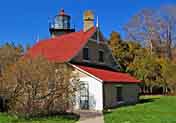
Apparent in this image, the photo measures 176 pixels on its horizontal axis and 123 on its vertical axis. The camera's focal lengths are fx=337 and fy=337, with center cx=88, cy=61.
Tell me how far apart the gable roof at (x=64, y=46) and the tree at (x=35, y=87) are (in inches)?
318

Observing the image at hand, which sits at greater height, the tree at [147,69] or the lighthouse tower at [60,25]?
the lighthouse tower at [60,25]

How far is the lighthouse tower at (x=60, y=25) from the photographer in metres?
40.9

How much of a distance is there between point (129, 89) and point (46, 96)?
45.5 feet

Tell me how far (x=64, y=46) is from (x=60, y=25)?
8762 mm

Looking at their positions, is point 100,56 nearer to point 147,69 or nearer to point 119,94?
point 119,94

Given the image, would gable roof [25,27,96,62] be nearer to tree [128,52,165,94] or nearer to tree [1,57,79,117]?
tree [1,57,79,117]

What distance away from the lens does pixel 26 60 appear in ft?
62.4

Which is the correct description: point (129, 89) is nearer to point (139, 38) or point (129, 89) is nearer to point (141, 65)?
point (141, 65)

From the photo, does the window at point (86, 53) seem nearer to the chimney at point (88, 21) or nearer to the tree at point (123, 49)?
the chimney at point (88, 21)

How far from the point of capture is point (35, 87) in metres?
19.1

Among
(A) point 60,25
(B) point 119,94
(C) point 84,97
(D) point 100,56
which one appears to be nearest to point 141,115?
(C) point 84,97

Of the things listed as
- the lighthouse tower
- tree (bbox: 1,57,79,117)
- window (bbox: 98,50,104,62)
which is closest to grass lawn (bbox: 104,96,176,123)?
tree (bbox: 1,57,79,117)

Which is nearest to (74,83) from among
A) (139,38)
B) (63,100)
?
(63,100)

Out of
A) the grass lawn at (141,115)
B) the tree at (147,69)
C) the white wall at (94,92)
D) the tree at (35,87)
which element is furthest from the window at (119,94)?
the tree at (147,69)
